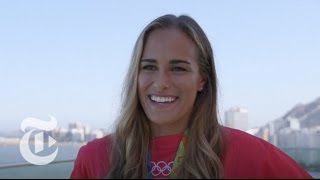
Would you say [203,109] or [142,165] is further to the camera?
[203,109]

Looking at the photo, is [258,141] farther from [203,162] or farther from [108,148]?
[108,148]

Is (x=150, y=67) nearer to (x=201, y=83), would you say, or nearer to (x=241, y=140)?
(x=201, y=83)

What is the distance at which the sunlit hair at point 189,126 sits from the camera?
1.66 meters

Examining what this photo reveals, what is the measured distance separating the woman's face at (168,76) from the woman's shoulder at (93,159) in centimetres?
18

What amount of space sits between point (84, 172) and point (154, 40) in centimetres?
45

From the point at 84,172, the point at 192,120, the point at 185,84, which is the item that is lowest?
the point at 84,172

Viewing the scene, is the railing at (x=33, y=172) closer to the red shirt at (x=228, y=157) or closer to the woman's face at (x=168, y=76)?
the red shirt at (x=228, y=157)

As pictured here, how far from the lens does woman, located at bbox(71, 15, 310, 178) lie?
164cm

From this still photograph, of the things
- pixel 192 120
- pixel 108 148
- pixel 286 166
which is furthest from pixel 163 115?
pixel 286 166

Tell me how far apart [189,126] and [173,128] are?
52mm

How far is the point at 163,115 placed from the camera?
171 centimetres

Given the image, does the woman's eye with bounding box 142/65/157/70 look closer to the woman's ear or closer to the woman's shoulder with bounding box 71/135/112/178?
the woman's ear

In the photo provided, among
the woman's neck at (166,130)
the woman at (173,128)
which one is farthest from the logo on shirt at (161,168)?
the woman's neck at (166,130)

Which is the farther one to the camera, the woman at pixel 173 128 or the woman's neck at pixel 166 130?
the woman's neck at pixel 166 130
